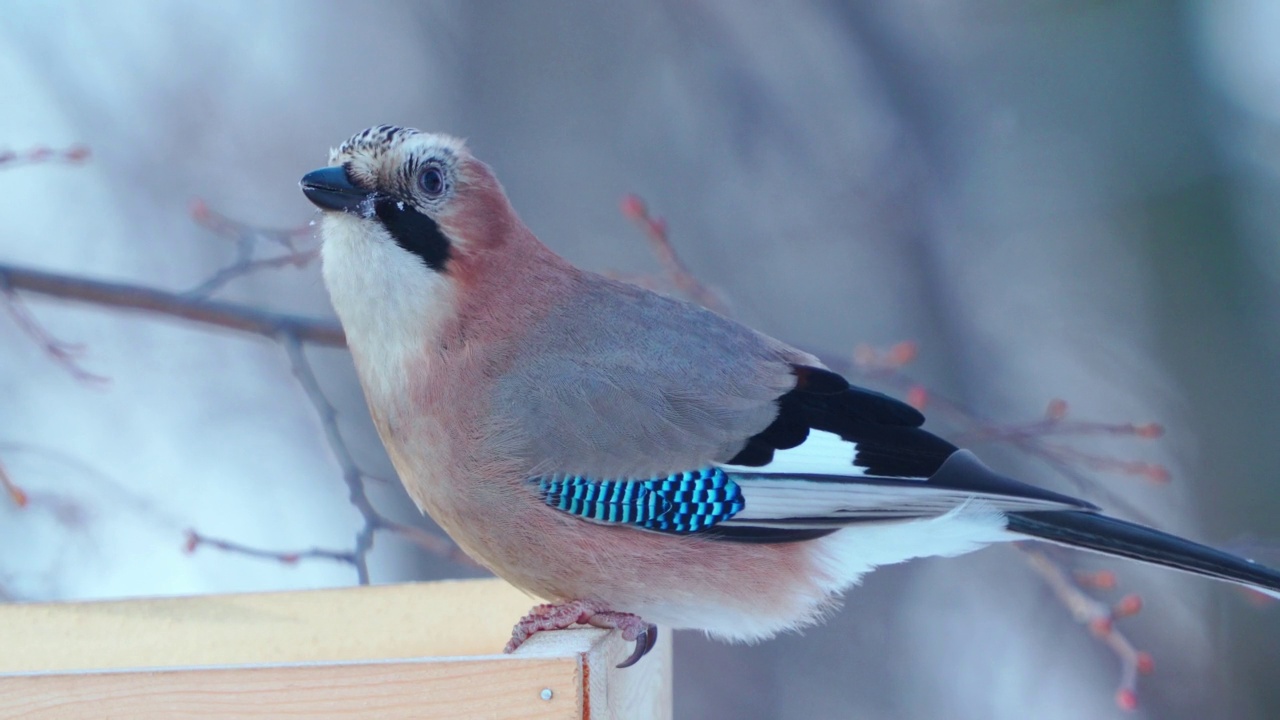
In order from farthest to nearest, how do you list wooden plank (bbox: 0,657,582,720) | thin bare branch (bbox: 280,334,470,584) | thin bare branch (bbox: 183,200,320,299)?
thin bare branch (bbox: 183,200,320,299)
thin bare branch (bbox: 280,334,470,584)
wooden plank (bbox: 0,657,582,720)

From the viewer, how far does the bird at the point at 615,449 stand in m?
1.96

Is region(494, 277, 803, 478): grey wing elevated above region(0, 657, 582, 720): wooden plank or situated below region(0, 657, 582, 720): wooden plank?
above

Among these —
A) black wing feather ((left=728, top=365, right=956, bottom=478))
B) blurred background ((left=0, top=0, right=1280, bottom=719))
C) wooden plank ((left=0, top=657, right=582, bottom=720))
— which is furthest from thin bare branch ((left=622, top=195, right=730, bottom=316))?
blurred background ((left=0, top=0, right=1280, bottom=719))

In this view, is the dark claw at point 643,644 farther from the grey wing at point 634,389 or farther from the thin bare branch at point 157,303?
the thin bare branch at point 157,303

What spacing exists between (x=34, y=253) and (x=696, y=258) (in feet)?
7.14

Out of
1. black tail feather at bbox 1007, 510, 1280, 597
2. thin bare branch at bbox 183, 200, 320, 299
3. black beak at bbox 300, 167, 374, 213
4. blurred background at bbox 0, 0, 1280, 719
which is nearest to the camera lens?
black tail feather at bbox 1007, 510, 1280, 597

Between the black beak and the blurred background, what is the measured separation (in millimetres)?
2281

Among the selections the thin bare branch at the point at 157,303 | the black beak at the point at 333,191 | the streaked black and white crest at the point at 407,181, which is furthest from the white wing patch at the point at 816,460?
the thin bare branch at the point at 157,303

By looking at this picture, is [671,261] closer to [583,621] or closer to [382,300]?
[382,300]

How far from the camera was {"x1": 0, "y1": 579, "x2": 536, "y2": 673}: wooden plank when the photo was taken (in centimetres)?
221

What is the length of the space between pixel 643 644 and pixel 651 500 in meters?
0.24

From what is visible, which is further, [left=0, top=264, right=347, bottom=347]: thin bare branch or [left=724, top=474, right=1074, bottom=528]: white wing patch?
[left=0, top=264, right=347, bottom=347]: thin bare branch

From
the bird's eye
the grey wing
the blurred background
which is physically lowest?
the grey wing

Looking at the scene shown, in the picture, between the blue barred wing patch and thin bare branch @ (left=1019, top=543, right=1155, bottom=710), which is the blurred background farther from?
the blue barred wing patch
